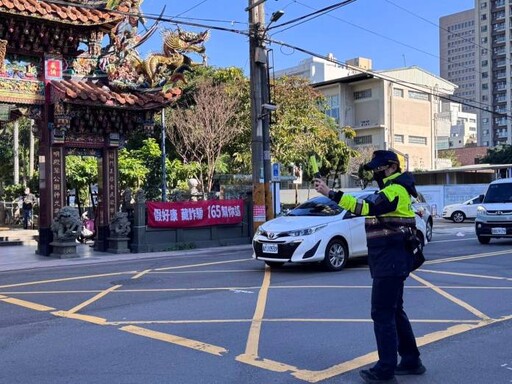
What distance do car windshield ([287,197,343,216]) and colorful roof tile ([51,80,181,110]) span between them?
25.7 ft

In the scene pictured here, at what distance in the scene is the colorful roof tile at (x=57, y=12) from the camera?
1580 centimetres

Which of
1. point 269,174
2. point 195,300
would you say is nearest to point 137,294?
point 195,300

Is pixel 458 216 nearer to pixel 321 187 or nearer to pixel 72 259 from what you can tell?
pixel 72 259

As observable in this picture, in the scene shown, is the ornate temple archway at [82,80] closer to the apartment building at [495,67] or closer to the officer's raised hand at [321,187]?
the officer's raised hand at [321,187]

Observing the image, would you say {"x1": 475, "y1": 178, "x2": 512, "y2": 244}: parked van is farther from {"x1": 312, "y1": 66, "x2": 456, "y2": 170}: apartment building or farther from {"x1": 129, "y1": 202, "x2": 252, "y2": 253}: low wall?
{"x1": 312, "y1": 66, "x2": 456, "y2": 170}: apartment building

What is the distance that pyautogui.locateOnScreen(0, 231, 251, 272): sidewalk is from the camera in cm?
1508

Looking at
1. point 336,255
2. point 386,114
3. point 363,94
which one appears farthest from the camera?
point 363,94

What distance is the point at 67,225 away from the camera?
16812 mm

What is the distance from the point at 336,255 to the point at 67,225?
27.7 ft

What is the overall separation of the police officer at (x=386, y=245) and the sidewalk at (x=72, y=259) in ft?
37.6

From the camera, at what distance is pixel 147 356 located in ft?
18.9

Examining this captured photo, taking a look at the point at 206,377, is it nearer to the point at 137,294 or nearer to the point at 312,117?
the point at 137,294

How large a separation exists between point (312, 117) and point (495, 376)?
31620 mm

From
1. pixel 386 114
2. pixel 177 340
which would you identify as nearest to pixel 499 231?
pixel 177 340
